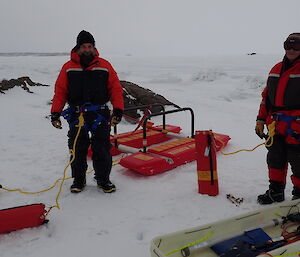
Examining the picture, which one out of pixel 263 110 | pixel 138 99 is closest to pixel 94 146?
pixel 263 110

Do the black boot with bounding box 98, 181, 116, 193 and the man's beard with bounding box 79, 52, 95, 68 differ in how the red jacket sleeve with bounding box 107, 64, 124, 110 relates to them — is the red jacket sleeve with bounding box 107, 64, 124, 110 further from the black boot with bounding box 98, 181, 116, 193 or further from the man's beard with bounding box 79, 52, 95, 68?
the black boot with bounding box 98, 181, 116, 193

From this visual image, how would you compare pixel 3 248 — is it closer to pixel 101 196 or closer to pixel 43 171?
pixel 101 196

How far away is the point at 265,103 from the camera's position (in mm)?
3914

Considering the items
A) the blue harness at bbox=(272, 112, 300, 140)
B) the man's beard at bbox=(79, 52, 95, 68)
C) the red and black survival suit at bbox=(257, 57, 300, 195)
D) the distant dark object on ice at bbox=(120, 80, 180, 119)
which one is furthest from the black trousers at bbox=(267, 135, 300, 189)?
the distant dark object on ice at bbox=(120, 80, 180, 119)

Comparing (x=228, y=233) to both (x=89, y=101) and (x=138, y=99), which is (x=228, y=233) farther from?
(x=138, y=99)

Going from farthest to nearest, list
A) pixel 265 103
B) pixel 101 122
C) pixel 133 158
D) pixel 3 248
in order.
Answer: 1. pixel 133 158
2. pixel 101 122
3. pixel 265 103
4. pixel 3 248

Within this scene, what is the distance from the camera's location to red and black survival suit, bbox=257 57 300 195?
11.4 ft

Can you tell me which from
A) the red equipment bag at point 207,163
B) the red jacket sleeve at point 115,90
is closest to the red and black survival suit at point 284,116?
the red equipment bag at point 207,163

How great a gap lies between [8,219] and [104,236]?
974 mm

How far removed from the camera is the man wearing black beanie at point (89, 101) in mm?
3984

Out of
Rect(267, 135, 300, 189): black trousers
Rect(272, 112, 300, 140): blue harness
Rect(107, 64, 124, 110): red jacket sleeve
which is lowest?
Rect(267, 135, 300, 189): black trousers

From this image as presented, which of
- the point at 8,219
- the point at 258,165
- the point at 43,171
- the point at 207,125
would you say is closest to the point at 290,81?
the point at 258,165

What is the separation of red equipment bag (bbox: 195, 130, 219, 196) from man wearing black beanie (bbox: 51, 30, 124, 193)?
3.54 feet

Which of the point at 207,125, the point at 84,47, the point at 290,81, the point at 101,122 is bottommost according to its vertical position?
the point at 207,125
